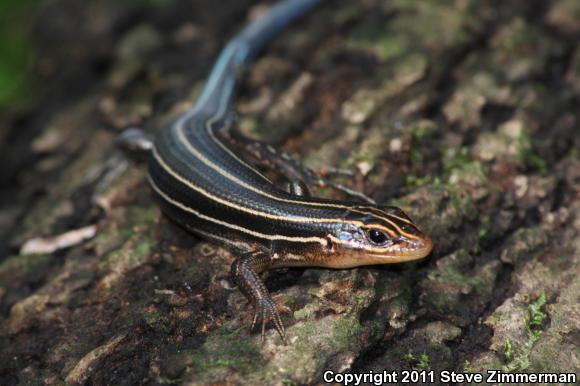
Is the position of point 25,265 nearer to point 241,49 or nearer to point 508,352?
point 241,49

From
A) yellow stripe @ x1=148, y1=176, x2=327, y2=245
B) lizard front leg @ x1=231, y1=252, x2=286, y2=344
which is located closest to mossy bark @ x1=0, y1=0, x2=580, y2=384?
lizard front leg @ x1=231, y1=252, x2=286, y2=344

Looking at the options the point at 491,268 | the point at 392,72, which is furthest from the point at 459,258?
the point at 392,72

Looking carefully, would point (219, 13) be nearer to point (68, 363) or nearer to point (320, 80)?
point (320, 80)

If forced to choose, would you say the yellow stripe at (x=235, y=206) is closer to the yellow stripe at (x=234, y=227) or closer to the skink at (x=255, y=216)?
the skink at (x=255, y=216)

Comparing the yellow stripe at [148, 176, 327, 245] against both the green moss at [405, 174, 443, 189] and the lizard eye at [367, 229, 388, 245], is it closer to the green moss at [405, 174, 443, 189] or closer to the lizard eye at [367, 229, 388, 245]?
the lizard eye at [367, 229, 388, 245]

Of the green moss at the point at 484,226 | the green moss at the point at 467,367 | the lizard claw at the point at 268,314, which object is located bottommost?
the green moss at the point at 467,367

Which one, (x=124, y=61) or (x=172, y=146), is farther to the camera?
(x=124, y=61)

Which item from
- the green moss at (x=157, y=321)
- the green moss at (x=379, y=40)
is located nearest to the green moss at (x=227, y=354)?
the green moss at (x=157, y=321)
